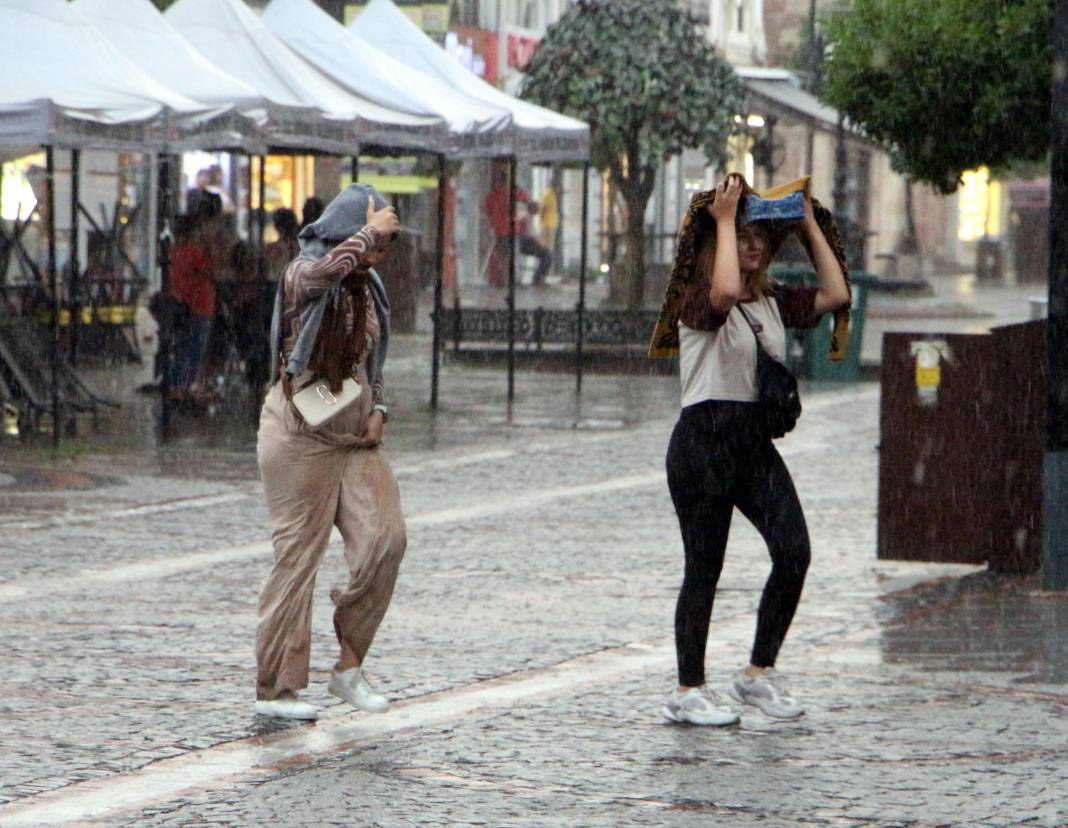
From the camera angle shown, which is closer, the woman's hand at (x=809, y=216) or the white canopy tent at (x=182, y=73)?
the woman's hand at (x=809, y=216)

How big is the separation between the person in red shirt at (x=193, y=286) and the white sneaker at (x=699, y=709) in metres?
12.1

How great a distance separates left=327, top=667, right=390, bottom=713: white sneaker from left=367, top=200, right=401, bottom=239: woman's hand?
133cm

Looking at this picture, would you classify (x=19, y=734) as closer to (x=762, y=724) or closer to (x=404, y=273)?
(x=762, y=724)

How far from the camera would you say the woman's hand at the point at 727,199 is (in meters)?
7.13

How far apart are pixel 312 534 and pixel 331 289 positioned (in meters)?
0.75

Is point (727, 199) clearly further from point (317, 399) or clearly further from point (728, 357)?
point (317, 399)

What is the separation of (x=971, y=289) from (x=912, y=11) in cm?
4291

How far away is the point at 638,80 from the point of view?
88.8ft

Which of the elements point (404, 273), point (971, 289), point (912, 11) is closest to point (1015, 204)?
point (971, 289)

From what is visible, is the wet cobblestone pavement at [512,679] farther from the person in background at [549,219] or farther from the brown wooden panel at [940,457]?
the person in background at [549,219]

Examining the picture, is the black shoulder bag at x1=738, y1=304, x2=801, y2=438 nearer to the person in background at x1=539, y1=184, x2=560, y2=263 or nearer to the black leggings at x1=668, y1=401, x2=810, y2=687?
the black leggings at x1=668, y1=401, x2=810, y2=687

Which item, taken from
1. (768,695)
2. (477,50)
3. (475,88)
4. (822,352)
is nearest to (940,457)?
(768,695)

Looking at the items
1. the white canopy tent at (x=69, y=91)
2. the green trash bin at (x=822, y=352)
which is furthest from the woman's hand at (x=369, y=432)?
the green trash bin at (x=822, y=352)

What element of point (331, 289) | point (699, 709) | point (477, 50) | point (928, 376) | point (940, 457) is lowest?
point (699, 709)
